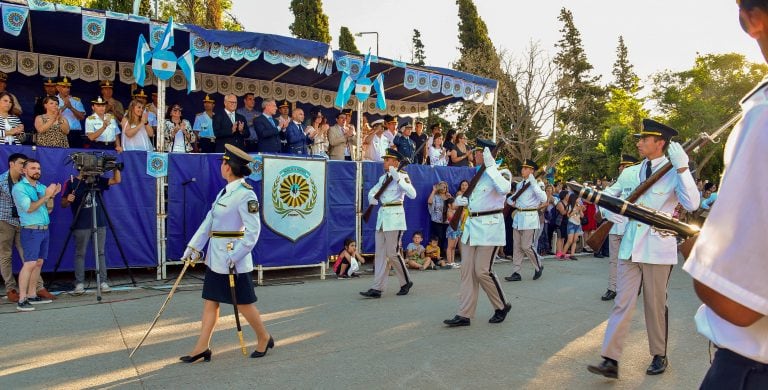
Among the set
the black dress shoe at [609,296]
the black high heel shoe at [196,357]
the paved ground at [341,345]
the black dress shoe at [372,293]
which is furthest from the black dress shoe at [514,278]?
the black high heel shoe at [196,357]

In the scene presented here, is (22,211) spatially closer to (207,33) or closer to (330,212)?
(207,33)

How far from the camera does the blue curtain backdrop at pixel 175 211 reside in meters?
7.88

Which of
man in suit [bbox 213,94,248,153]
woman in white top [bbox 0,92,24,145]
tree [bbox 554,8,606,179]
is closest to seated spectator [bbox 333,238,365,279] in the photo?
man in suit [bbox 213,94,248,153]

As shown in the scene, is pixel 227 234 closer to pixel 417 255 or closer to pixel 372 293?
pixel 372 293

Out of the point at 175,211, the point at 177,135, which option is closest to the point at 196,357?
the point at 175,211

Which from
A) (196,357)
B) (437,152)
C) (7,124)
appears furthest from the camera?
(437,152)

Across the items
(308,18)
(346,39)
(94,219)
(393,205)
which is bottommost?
(94,219)

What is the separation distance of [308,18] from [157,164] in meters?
19.6

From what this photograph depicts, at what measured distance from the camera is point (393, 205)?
324 inches

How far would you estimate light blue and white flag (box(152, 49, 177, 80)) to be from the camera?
8.46 metres

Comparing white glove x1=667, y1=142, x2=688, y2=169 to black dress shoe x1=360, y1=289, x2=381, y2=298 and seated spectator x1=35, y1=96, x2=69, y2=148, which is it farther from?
seated spectator x1=35, y1=96, x2=69, y2=148

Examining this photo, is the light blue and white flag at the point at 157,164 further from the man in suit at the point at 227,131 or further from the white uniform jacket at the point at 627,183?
the white uniform jacket at the point at 627,183

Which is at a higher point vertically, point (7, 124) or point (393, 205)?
point (7, 124)

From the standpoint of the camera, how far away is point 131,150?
335 inches
